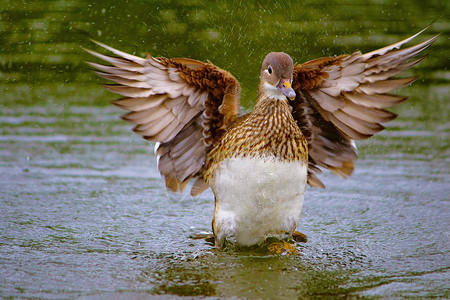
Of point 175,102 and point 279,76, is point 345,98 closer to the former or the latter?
point 279,76

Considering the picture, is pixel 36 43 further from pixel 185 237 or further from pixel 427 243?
pixel 427 243

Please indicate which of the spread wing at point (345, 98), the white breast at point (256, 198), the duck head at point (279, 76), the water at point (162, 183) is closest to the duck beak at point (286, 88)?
the duck head at point (279, 76)

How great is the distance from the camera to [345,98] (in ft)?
18.1

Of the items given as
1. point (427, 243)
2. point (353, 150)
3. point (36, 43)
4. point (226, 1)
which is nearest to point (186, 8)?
point (226, 1)

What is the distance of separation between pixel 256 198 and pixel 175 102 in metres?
1.01

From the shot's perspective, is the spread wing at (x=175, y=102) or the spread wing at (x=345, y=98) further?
the spread wing at (x=345, y=98)

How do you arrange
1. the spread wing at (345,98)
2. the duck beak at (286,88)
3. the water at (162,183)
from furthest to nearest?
the spread wing at (345,98) → the duck beak at (286,88) → the water at (162,183)

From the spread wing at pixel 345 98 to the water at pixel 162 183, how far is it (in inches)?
29.0

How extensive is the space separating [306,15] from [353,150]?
481 cm

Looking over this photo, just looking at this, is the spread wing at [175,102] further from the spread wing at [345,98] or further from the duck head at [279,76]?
the spread wing at [345,98]

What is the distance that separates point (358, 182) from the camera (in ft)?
23.4

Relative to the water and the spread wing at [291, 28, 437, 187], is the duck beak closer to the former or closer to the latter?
the spread wing at [291, 28, 437, 187]

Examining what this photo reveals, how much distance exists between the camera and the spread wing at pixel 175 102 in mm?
5027

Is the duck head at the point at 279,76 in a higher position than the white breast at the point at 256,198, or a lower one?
higher
